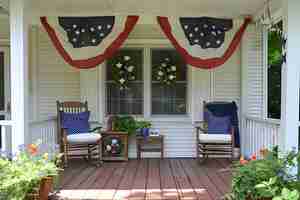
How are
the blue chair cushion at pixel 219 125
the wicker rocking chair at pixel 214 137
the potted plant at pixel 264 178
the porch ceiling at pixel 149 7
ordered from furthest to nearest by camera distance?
→ 1. the blue chair cushion at pixel 219 125
2. the wicker rocking chair at pixel 214 137
3. the porch ceiling at pixel 149 7
4. the potted plant at pixel 264 178

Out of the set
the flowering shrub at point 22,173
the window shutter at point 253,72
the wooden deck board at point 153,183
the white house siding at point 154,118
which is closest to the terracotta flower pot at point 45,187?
the flowering shrub at point 22,173

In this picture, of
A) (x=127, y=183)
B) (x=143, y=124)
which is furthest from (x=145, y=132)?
(x=127, y=183)

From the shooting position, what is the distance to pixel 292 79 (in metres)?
3.38

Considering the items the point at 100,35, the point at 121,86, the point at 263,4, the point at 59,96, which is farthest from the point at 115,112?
the point at 263,4

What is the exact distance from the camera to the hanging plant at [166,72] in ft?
19.6

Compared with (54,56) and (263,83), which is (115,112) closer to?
(54,56)

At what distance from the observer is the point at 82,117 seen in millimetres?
5418

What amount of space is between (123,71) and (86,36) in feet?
4.96

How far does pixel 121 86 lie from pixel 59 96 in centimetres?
115

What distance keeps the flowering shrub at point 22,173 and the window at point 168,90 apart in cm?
301

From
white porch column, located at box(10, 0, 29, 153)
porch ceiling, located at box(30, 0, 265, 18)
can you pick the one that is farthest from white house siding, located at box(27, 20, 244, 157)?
white porch column, located at box(10, 0, 29, 153)

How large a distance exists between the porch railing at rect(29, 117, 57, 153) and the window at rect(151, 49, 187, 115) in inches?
71.1

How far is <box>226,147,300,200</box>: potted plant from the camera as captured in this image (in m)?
2.80

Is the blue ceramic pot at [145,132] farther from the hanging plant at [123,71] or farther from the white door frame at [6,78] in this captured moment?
the white door frame at [6,78]
